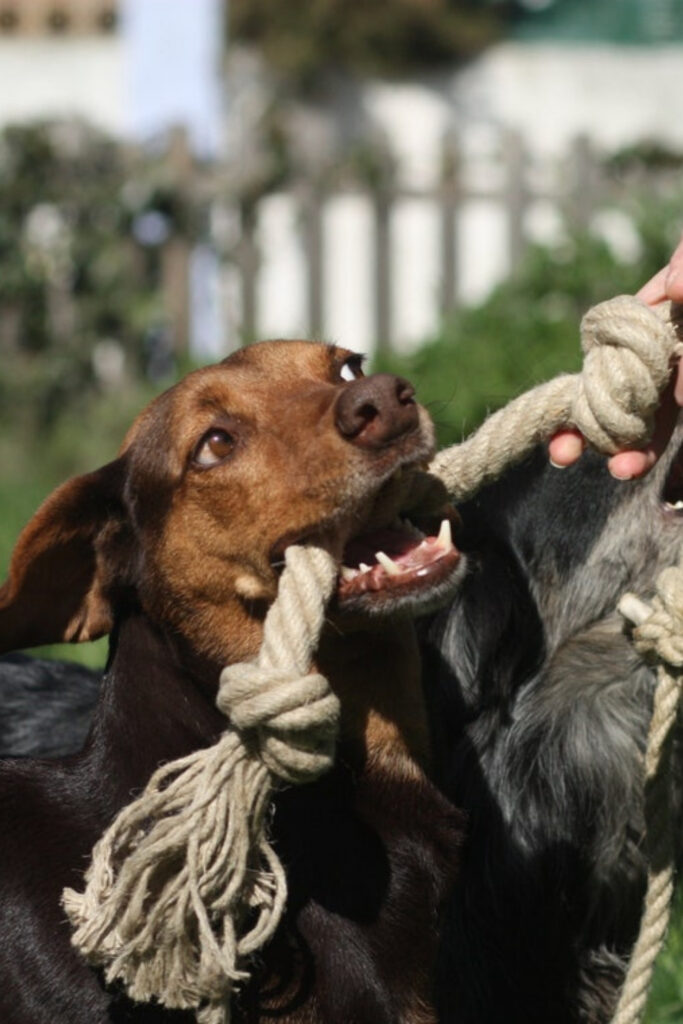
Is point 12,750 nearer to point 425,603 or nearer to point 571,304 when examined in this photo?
point 425,603

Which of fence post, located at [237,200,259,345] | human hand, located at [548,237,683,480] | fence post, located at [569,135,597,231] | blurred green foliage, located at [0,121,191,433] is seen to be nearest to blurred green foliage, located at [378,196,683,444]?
fence post, located at [569,135,597,231]

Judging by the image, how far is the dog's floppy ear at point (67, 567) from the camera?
3.45 metres

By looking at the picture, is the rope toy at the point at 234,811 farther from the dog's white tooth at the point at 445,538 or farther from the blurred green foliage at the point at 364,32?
the blurred green foliage at the point at 364,32

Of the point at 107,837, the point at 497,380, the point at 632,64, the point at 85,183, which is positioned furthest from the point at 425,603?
the point at 632,64

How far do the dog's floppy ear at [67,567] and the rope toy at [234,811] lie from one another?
0.51 meters

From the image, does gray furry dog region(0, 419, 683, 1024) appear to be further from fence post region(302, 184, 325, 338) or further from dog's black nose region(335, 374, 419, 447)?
fence post region(302, 184, 325, 338)

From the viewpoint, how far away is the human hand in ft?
10.7

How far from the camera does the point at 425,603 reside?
315cm

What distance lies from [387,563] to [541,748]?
828 millimetres

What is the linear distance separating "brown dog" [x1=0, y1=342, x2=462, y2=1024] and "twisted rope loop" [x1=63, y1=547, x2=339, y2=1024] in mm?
191

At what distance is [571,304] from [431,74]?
12053mm

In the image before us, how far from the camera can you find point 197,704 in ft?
11.4

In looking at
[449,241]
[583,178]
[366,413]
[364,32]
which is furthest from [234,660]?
[364,32]

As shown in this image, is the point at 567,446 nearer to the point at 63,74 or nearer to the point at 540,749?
the point at 540,749
